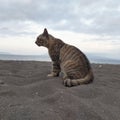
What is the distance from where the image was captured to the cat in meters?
7.55

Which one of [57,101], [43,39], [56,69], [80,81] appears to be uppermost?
[43,39]

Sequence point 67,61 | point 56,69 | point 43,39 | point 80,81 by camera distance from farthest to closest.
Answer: point 43,39
point 56,69
point 67,61
point 80,81

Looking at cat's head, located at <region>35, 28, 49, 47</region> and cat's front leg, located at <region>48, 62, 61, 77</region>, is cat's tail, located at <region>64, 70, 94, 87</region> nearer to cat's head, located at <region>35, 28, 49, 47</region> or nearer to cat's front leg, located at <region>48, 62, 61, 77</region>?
cat's front leg, located at <region>48, 62, 61, 77</region>

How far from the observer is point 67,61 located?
25.8 ft

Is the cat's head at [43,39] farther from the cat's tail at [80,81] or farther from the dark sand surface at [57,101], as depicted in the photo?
the cat's tail at [80,81]

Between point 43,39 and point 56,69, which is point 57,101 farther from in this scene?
point 43,39

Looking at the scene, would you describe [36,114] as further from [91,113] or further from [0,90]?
[0,90]

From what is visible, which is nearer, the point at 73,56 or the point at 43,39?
the point at 73,56

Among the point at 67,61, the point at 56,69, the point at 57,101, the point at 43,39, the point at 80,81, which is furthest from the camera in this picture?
the point at 43,39

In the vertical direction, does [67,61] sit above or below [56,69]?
above

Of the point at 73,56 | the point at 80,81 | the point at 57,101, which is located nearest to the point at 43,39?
the point at 73,56

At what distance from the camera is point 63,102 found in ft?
19.2

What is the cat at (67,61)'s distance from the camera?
7.55m

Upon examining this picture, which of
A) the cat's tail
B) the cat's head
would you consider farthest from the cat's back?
the cat's head
